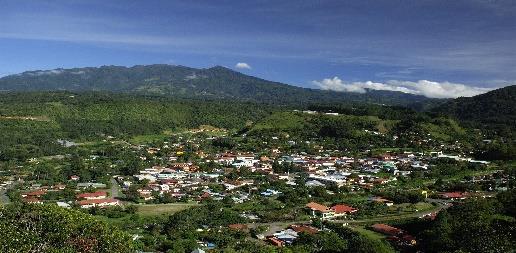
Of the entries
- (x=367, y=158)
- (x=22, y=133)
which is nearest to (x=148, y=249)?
(x=367, y=158)

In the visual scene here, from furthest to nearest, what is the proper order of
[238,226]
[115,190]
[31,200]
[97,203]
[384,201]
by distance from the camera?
[115,190] < [384,201] < [31,200] < [97,203] < [238,226]

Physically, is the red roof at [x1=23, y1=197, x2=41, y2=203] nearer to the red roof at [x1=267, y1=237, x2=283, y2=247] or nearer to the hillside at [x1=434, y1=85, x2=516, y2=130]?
the red roof at [x1=267, y1=237, x2=283, y2=247]

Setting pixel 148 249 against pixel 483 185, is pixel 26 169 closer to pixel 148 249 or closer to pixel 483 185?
pixel 148 249

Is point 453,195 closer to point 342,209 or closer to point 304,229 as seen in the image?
point 342,209

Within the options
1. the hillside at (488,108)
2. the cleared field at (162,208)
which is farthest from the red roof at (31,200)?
the hillside at (488,108)

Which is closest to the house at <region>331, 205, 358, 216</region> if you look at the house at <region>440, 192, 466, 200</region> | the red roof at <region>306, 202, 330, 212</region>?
the red roof at <region>306, 202, 330, 212</region>

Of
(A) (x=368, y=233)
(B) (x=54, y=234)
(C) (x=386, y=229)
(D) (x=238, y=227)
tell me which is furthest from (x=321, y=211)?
(B) (x=54, y=234)
